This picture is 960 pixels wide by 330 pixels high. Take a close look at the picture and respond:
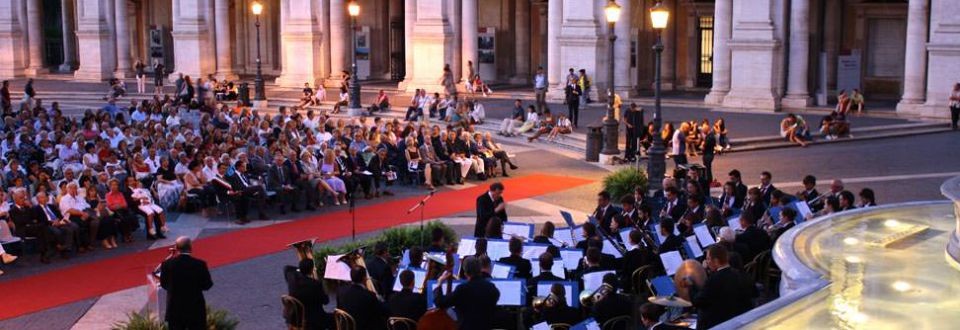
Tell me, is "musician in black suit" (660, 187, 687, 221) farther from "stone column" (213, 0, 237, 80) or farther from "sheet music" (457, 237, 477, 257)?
"stone column" (213, 0, 237, 80)

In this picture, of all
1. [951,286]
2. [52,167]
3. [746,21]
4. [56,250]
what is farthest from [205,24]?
[951,286]

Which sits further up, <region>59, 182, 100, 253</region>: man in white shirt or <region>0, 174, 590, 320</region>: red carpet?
<region>59, 182, 100, 253</region>: man in white shirt

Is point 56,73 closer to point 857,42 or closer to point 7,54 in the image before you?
point 7,54

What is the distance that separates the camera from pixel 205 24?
47.1m

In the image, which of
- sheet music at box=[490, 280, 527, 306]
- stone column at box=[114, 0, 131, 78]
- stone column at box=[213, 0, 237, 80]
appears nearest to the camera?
sheet music at box=[490, 280, 527, 306]

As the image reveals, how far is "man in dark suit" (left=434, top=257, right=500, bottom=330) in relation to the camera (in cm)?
1121

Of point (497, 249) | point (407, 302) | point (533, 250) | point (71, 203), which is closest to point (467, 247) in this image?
point (497, 249)

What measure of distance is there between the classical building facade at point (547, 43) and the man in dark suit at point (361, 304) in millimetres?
26142

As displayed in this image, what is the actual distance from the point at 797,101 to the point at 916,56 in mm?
3849

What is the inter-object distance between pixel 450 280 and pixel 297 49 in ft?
111

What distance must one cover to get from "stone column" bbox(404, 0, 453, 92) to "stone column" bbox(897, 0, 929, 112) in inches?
615

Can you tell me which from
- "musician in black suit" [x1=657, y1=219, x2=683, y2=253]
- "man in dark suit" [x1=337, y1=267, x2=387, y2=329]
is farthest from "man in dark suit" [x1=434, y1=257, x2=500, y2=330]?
"musician in black suit" [x1=657, y1=219, x2=683, y2=253]

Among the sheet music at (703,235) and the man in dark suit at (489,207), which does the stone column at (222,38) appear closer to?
the man in dark suit at (489,207)

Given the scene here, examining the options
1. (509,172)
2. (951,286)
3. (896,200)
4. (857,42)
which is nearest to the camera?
(951,286)
